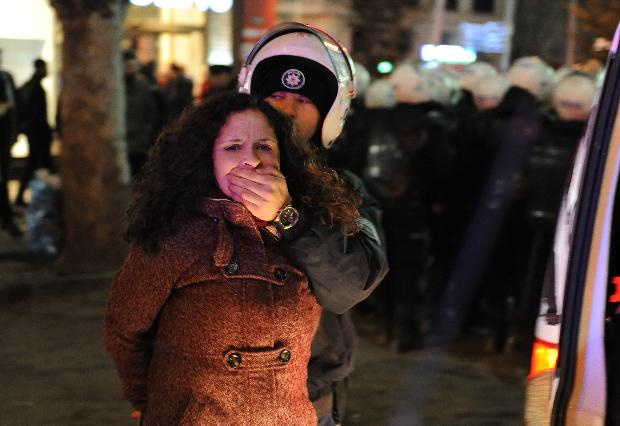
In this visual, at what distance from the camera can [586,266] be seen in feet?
8.52

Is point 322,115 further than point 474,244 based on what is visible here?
No

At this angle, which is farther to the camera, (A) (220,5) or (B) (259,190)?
(A) (220,5)

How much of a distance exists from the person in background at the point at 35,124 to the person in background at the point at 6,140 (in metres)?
1.17

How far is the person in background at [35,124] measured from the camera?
1279 cm

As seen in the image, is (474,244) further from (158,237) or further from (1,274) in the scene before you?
(158,237)

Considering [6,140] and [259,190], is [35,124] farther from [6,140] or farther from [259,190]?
[259,190]

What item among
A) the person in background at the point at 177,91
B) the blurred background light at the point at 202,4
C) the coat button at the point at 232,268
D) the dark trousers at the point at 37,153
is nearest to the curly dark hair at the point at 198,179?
the coat button at the point at 232,268

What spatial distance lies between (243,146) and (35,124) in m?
10.9

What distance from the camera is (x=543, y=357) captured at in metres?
2.94

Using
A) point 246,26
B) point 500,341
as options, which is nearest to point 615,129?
point 500,341

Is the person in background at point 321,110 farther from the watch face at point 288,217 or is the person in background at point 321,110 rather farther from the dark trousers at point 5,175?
the dark trousers at point 5,175

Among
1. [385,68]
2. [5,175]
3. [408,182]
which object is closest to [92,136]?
[5,175]

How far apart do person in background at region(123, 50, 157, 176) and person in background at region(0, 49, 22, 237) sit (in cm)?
125

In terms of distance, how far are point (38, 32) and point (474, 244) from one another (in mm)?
9831
